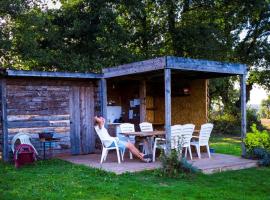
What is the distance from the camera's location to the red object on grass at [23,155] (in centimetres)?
820

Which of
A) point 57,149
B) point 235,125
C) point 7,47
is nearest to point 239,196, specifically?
point 57,149

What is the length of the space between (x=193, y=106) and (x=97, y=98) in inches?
110

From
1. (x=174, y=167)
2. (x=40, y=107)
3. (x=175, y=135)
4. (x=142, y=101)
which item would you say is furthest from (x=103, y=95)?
(x=174, y=167)

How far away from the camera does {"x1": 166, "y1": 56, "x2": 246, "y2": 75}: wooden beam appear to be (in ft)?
25.7

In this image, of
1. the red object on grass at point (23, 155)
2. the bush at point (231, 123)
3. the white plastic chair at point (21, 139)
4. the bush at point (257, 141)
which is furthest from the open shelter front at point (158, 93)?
the bush at point (231, 123)

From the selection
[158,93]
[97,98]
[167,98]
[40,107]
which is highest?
[158,93]

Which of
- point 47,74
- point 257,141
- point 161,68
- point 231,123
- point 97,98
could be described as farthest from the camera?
point 231,123

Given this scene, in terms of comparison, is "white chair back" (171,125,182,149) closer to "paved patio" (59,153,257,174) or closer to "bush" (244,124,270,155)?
"paved patio" (59,153,257,174)

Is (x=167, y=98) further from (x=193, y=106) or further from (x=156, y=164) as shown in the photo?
(x=193, y=106)

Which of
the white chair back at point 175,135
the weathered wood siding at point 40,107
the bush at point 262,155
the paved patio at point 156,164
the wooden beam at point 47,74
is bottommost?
the paved patio at point 156,164

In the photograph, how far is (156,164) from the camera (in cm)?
820

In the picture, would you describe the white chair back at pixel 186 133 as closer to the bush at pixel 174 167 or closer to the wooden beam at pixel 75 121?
the bush at pixel 174 167

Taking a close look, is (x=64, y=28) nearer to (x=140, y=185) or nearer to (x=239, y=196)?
(x=140, y=185)

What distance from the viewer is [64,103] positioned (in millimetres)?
10094
